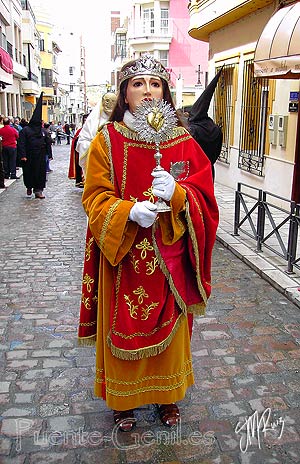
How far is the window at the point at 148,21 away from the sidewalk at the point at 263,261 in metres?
35.0

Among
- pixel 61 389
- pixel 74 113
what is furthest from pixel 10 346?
pixel 74 113

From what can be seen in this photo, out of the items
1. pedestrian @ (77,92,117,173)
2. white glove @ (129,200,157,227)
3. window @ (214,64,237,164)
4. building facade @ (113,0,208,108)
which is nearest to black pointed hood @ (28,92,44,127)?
pedestrian @ (77,92,117,173)

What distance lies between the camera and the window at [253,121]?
36.9 feet

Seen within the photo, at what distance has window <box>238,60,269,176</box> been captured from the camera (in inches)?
443

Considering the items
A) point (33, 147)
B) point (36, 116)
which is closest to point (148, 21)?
point (36, 116)

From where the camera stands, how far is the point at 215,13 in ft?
43.4

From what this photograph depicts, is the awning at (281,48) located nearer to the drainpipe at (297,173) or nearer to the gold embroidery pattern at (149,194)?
the drainpipe at (297,173)

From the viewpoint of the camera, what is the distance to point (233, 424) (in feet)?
10.2

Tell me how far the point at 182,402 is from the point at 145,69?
6.93 feet

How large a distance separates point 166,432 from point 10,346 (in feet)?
5.63

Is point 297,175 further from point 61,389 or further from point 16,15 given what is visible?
point 16,15

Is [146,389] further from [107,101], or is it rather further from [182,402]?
[107,101]

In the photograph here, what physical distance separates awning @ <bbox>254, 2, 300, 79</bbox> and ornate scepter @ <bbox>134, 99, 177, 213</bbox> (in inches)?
196

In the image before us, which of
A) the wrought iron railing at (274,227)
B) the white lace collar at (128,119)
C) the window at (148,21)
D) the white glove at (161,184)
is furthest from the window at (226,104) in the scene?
the window at (148,21)
